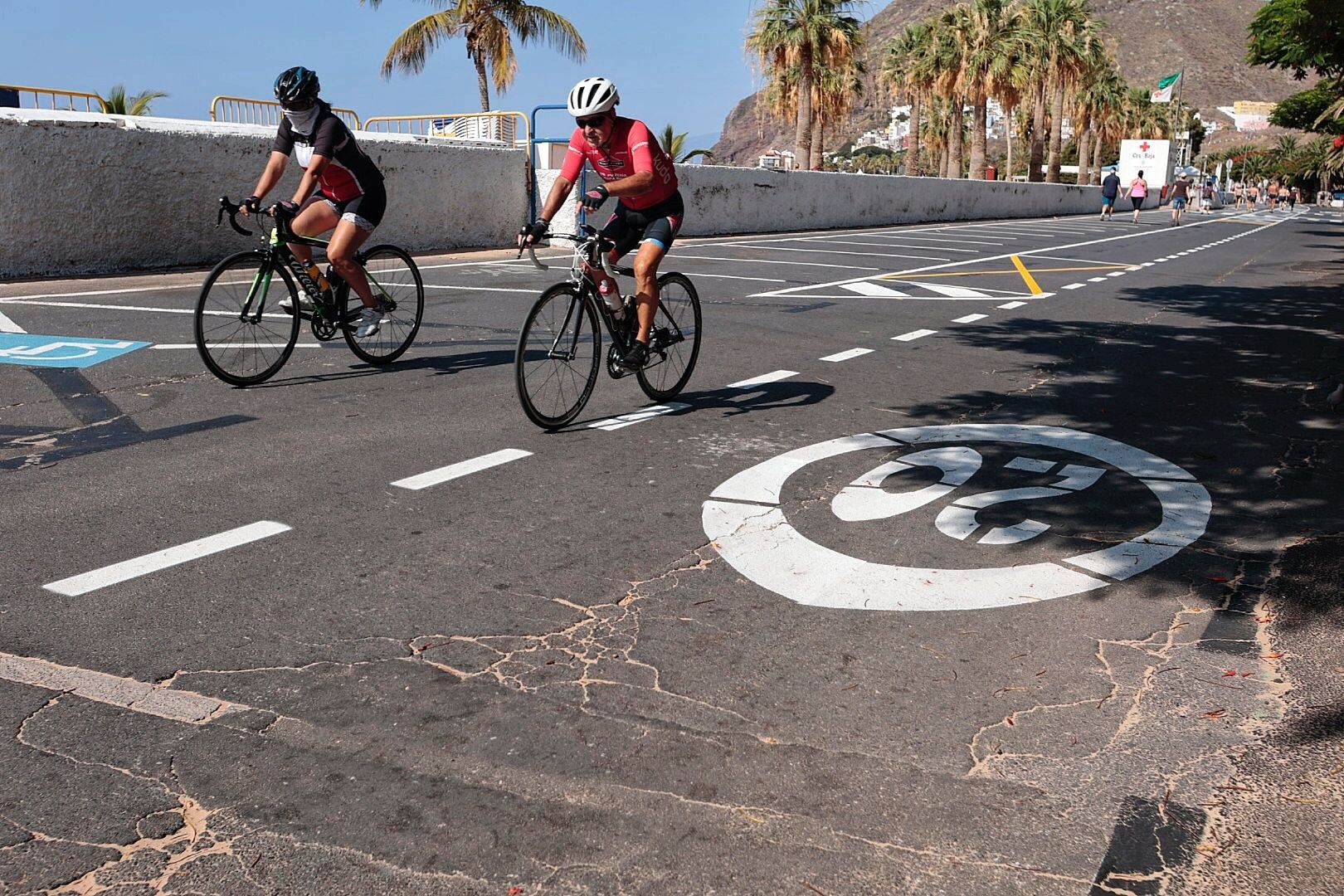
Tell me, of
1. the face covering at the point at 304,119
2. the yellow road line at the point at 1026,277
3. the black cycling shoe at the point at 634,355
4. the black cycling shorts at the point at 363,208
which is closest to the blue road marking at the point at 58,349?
the black cycling shorts at the point at 363,208

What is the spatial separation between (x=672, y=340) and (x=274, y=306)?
2.52 m

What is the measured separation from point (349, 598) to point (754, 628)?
4.40 feet

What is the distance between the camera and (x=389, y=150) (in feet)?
60.1

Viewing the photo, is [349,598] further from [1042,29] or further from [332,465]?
[1042,29]

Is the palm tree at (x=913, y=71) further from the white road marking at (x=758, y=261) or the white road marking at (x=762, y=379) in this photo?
the white road marking at (x=762, y=379)

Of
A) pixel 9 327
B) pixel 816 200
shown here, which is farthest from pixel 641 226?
pixel 816 200

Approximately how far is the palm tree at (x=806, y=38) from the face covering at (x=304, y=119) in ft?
122

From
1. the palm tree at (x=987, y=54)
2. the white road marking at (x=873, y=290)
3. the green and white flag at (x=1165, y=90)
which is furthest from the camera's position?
the green and white flag at (x=1165, y=90)

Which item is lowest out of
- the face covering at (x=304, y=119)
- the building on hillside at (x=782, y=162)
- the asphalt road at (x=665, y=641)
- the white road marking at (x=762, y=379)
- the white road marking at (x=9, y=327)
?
the asphalt road at (x=665, y=641)

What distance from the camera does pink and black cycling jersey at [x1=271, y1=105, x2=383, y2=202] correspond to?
7.24m

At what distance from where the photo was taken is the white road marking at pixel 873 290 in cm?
1381

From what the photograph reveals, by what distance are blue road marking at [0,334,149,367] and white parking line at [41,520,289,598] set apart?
164 inches

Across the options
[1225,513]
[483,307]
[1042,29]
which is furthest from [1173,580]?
[1042,29]

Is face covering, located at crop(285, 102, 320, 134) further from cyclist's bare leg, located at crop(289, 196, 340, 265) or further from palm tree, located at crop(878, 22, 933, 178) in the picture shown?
palm tree, located at crop(878, 22, 933, 178)
